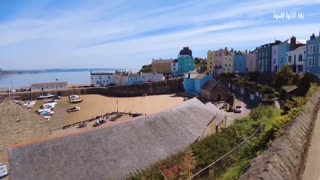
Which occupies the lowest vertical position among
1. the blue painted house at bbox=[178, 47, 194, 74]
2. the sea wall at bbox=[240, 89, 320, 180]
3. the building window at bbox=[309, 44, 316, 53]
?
the sea wall at bbox=[240, 89, 320, 180]

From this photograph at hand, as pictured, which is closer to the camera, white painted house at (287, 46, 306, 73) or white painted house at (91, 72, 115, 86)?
white painted house at (287, 46, 306, 73)

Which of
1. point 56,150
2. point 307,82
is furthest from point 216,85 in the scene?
point 56,150

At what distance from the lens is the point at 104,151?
39.1 ft

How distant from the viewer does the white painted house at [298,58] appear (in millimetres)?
43500

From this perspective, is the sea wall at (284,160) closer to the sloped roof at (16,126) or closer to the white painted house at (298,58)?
the sloped roof at (16,126)

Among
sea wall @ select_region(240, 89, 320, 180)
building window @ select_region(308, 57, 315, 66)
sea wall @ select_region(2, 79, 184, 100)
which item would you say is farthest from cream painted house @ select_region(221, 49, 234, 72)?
sea wall @ select_region(240, 89, 320, 180)

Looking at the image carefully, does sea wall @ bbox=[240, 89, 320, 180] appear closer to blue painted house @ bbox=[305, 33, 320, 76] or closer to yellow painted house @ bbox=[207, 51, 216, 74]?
blue painted house @ bbox=[305, 33, 320, 76]

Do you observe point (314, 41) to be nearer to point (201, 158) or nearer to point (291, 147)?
point (201, 158)

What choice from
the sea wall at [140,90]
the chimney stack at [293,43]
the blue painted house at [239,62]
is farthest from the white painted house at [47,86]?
the chimney stack at [293,43]

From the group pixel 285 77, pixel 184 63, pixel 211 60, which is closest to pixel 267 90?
pixel 285 77

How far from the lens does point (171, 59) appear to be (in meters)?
92.0

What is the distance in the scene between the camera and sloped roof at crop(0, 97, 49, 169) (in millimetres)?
14945

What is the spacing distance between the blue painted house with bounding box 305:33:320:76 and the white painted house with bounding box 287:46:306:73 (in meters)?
1.51

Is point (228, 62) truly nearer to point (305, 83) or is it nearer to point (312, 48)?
point (312, 48)
